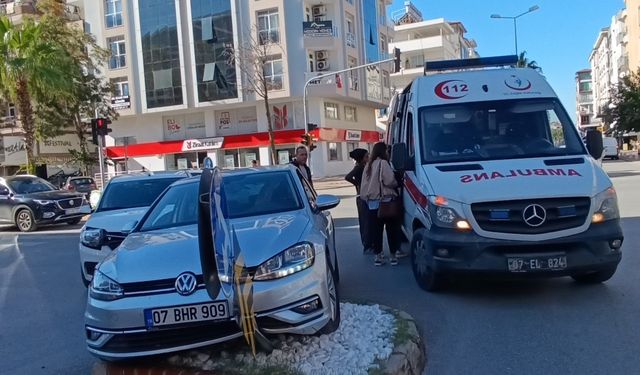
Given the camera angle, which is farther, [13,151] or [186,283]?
[13,151]

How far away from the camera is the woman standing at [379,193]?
8188mm

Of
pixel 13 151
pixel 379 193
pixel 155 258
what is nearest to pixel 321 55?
pixel 13 151

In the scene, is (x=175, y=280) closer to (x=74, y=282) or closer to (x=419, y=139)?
(x=419, y=139)

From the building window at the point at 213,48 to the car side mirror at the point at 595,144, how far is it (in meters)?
35.6

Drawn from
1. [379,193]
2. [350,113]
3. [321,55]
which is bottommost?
[379,193]

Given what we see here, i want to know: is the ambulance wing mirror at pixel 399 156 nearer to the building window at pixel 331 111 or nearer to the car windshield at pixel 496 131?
the car windshield at pixel 496 131

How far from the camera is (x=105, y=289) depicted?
4234 mm

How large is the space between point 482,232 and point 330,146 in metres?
37.7

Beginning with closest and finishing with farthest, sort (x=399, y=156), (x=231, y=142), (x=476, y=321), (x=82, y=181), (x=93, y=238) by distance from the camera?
(x=476, y=321) < (x=399, y=156) < (x=93, y=238) < (x=82, y=181) < (x=231, y=142)

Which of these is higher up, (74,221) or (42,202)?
(42,202)

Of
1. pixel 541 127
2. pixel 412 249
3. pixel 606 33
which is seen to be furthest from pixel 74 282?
pixel 606 33

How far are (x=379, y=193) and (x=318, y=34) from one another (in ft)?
110

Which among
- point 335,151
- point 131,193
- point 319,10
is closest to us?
point 131,193

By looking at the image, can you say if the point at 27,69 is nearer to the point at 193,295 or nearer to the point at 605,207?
the point at 193,295
